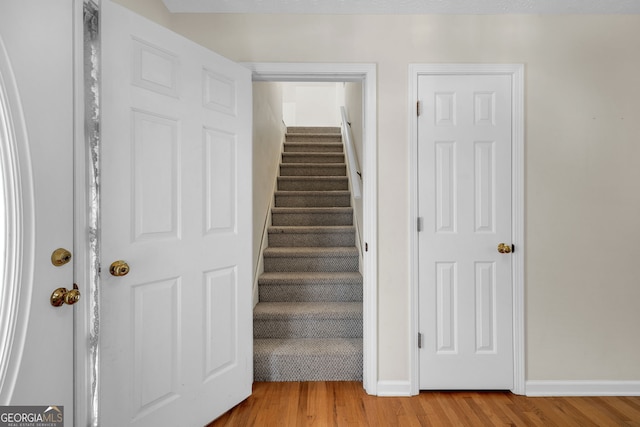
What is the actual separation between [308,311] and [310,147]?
2.68m

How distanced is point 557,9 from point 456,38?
615 mm

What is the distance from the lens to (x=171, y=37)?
1571 millimetres

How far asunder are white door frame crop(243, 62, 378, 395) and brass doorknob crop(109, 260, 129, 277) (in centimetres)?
131

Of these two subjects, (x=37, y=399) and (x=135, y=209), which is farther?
(x=135, y=209)

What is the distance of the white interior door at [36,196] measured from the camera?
97cm

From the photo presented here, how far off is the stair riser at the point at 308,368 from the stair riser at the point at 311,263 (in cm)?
85

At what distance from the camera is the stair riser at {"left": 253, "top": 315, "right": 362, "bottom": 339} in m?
2.36

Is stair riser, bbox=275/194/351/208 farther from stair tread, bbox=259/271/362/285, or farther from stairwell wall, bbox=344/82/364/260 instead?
stair tread, bbox=259/271/362/285

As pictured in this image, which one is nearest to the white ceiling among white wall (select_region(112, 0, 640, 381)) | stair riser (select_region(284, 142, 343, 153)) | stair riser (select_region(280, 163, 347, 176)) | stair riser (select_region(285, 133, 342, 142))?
white wall (select_region(112, 0, 640, 381))

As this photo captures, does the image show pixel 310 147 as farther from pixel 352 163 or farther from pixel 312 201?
pixel 352 163

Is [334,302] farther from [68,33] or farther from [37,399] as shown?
[68,33]

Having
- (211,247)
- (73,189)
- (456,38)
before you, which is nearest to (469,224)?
(456,38)

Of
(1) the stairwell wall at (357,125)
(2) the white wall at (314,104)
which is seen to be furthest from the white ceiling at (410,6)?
(2) the white wall at (314,104)

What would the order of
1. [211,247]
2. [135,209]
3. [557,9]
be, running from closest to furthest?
1. [135,209]
2. [211,247]
3. [557,9]
